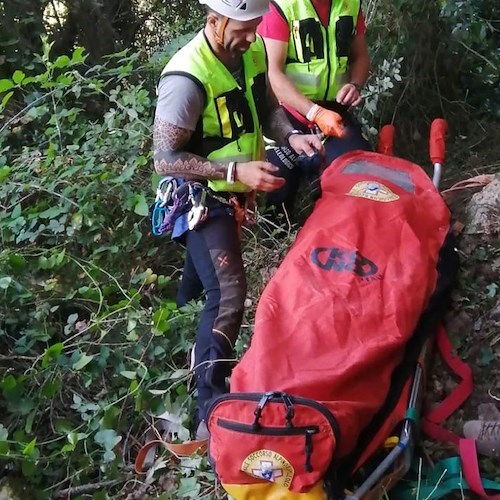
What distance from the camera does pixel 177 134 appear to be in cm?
205

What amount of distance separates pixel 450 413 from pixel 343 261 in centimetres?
56

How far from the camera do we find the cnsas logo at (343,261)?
6.98 feet

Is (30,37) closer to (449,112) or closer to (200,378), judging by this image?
(449,112)

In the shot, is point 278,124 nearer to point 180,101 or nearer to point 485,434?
point 180,101

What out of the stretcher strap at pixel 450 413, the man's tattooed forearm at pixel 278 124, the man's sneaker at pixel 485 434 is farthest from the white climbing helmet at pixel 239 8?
the man's sneaker at pixel 485 434

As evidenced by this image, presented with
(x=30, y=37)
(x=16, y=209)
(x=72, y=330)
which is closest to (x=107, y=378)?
(x=72, y=330)

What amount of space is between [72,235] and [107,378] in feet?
2.37

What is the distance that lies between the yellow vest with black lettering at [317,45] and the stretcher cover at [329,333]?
19.0 inches

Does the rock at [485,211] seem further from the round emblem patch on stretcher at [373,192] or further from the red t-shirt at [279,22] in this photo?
the red t-shirt at [279,22]

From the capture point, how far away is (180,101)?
6.70ft

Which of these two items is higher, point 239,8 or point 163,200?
A: point 239,8

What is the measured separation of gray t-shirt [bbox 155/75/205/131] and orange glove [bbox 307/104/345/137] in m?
0.64

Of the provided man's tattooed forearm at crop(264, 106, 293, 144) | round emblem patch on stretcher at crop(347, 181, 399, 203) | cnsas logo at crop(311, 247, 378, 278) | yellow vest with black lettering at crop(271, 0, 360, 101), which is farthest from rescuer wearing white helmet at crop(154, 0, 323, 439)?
yellow vest with black lettering at crop(271, 0, 360, 101)

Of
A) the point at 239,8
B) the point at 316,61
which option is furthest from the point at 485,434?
the point at 316,61
